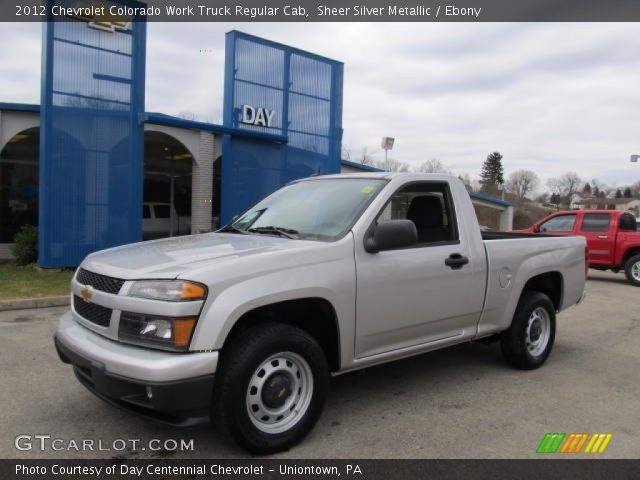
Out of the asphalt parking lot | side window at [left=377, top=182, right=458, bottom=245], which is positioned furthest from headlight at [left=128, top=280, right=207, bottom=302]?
side window at [left=377, top=182, right=458, bottom=245]

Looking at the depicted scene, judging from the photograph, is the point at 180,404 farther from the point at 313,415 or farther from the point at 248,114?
the point at 248,114

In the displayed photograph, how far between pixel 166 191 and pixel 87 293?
2044 centimetres

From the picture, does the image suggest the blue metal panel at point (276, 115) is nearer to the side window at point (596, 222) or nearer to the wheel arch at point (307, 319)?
the side window at point (596, 222)

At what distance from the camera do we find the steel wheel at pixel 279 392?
→ 10.9 ft

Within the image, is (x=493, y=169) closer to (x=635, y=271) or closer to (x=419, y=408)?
(x=635, y=271)

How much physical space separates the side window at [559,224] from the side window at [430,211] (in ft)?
35.3

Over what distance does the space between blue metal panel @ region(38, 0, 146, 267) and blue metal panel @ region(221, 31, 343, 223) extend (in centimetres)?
270

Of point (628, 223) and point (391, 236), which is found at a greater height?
point (628, 223)

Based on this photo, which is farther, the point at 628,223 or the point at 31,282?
the point at 628,223

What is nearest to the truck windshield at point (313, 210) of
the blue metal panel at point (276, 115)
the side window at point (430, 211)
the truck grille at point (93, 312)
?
the side window at point (430, 211)

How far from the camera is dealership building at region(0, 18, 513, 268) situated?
11445 mm

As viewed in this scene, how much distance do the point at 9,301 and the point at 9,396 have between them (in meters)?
4.19

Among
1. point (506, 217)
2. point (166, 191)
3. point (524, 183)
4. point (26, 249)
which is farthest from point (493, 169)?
point (26, 249)

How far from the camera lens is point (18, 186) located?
51.1 ft
